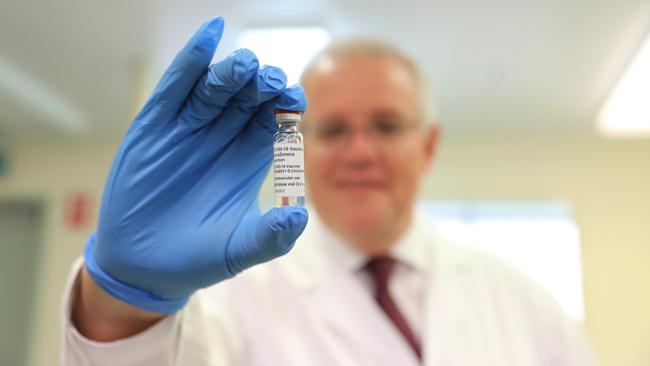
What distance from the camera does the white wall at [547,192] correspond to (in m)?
3.33

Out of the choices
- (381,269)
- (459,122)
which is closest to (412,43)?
(459,122)

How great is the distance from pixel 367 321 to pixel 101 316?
1.83ft

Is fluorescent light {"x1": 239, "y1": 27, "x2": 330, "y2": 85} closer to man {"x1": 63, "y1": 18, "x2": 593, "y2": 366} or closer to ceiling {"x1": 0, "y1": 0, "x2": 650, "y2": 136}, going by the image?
ceiling {"x1": 0, "y1": 0, "x2": 650, "y2": 136}

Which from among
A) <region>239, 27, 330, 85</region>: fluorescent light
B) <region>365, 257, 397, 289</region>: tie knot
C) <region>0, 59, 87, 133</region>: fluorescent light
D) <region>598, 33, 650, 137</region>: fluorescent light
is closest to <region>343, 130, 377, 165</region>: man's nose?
<region>365, 257, 397, 289</region>: tie knot

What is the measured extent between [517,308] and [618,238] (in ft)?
8.97

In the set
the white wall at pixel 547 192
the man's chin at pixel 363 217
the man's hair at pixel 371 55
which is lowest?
the white wall at pixel 547 192

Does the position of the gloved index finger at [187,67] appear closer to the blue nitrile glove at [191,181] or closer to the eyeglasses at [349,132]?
the blue nitrile glove at [191,181]

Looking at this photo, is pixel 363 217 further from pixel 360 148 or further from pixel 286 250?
pixel 286 250

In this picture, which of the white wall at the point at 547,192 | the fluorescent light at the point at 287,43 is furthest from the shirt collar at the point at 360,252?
the white wall at the point at 547,192

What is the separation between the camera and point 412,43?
2.59 meters

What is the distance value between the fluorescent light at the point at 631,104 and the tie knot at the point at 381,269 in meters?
2.03

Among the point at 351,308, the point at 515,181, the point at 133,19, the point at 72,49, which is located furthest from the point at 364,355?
the point at 515,181

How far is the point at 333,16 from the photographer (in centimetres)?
235

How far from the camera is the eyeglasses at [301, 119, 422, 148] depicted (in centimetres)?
117
